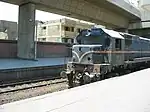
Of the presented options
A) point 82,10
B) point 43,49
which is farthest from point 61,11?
point 43,49

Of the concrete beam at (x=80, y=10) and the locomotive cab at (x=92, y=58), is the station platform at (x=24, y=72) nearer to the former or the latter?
the locomotive cab at (x=92, y=58)

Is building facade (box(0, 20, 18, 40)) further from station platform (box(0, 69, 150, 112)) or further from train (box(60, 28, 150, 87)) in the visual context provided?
station platform (box(0, 69, 150, 112))

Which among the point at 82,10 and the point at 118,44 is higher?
the point at 82,10

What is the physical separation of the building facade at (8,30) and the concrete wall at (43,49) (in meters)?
26.8

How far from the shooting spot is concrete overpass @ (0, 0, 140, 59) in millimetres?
21766

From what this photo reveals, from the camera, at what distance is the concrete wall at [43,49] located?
76.4 feet

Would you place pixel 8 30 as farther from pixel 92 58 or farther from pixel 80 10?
pixel 92 58

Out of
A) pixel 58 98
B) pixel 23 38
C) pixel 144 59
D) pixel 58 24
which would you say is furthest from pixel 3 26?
pixel 58 98

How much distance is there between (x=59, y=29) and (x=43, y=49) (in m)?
23.0

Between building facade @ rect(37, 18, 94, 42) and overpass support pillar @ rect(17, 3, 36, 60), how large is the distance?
83.6 feet

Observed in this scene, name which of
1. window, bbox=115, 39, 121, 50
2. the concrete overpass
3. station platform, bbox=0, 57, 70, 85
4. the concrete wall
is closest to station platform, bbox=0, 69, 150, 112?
window, bbox=115, 39, 121, 50

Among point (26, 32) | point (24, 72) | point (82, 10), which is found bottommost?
point (24, 72)

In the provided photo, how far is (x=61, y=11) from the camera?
25.0 m

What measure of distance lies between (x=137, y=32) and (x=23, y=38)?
26672mm
